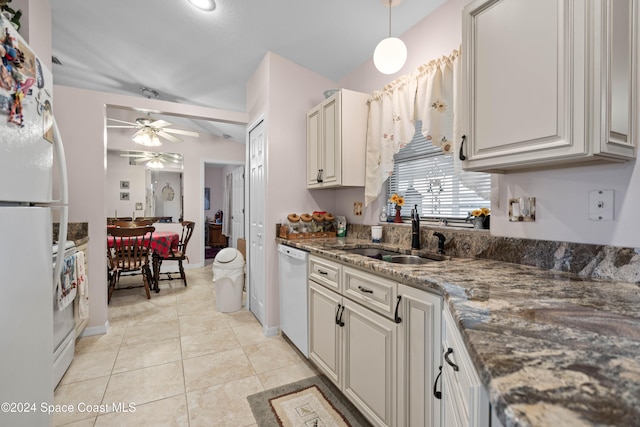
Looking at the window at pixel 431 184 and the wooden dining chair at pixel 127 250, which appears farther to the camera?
the wooden dining chair at pixel 127 250

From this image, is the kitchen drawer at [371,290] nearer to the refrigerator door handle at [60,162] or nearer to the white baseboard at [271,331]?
the white baseboard at [271,331]

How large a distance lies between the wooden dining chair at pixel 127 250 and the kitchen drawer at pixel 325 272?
2.49m

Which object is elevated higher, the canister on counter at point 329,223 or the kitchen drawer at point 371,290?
the canister on counter at point 329,223

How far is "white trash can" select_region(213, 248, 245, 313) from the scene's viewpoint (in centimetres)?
322

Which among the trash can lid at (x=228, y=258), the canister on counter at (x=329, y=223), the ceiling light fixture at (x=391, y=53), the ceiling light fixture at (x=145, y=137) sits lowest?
the trash can lid at (x=228, y=258)

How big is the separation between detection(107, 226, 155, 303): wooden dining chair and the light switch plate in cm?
393

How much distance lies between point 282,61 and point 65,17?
198 centimetres

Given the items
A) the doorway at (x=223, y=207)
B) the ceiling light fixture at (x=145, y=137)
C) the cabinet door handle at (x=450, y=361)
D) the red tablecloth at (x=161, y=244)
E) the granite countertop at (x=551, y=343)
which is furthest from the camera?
the doorway at (x=223, y=207)

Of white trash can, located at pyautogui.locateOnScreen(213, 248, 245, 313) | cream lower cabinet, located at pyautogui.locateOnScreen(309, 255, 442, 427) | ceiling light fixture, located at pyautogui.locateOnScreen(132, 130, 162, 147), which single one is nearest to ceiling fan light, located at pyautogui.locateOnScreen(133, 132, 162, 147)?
ceiling light fixture, located at pyautogui.locateOnScreen(132, 130, 162, 147)

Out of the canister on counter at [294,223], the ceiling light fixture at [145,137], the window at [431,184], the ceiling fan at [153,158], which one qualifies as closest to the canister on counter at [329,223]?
the canister on counter at [294,223]

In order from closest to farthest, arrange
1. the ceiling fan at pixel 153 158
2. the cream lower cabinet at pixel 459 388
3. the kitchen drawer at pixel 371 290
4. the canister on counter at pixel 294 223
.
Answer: the cream lower cabinet at pixel 459 388, the kitchen drawer at pixel 371 290, the canister on counter at pixel 294 223, the ceiling fan at pixel 153 158

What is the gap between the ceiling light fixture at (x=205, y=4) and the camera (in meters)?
2.12

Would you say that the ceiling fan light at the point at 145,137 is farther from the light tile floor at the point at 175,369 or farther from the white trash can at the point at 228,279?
the light tile floor at the point at 175,369

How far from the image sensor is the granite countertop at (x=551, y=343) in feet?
1.30
